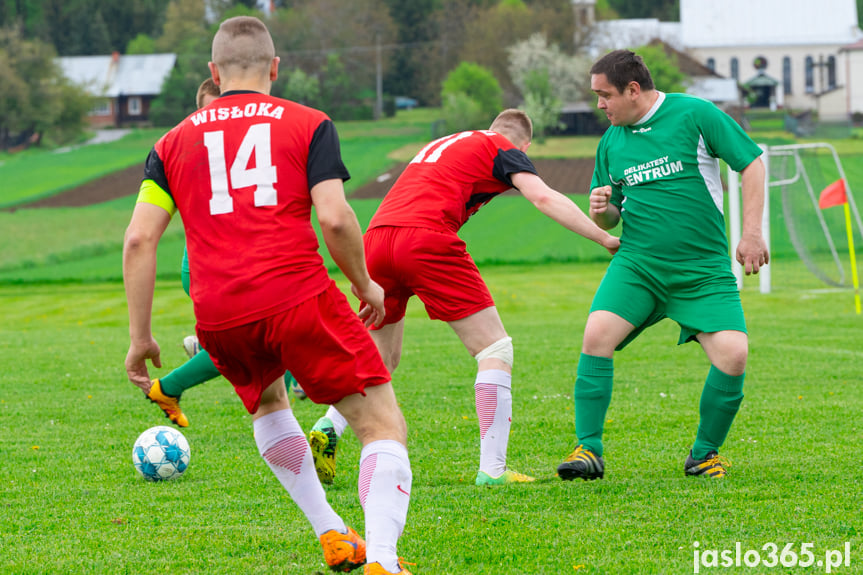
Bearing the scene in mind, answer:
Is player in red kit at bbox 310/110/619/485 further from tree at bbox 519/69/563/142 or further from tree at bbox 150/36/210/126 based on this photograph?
tree at bbox 150/36/210/126

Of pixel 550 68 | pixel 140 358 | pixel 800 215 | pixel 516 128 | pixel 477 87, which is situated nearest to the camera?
pixel 140 358

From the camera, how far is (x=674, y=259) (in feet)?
17.8

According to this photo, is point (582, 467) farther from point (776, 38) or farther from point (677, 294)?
point (776, 38)

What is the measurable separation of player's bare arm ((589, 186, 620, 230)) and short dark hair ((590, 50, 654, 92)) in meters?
0.59

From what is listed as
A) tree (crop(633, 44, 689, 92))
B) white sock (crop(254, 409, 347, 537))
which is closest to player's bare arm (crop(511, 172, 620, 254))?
white sock (crop(254, 409, 347, 537))

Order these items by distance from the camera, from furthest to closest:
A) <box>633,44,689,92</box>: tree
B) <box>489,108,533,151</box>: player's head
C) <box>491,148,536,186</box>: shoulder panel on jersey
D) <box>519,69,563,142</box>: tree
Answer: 1. <box>633,44,689,92</box>: tree
2. <box>519,69,563,142</box>: tree
3. <box>489,108,533,151</box>: player's head
4. <box>491,148,536,186</box>: shoulder panel on jersey

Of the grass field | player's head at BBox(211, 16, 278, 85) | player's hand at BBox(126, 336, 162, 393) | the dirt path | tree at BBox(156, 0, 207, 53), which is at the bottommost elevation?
the dirt path

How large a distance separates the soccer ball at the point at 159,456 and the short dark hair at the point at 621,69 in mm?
3245

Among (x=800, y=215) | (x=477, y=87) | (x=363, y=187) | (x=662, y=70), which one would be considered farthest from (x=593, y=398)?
(x=662, y=70)

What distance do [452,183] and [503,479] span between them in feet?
5.69

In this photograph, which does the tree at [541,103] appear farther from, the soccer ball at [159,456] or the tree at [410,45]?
the soccer ball at [159,456]

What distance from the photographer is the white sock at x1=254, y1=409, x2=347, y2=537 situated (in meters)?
3.89

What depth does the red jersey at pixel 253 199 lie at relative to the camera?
11.6ft

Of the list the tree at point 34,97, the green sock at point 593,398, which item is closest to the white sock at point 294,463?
the green sock at point 593,398
